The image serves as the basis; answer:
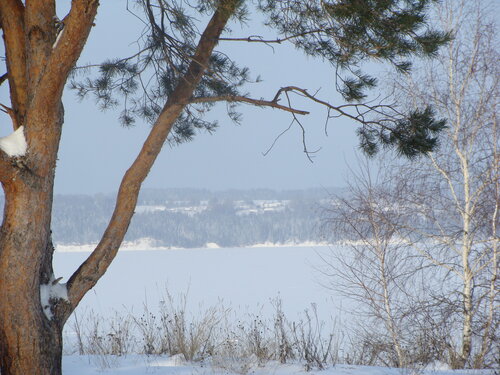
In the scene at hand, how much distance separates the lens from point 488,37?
6711 mm

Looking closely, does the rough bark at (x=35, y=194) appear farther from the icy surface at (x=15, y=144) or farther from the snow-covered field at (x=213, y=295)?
the snow-covered field at (x=213, y=295)

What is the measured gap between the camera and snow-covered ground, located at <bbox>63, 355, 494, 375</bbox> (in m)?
4.11

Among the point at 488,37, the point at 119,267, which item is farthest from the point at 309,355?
the point at 119,267

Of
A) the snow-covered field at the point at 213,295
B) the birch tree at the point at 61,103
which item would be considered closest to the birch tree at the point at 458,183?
the snow-covered field at the point at 213,295

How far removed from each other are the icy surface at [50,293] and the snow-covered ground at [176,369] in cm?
119

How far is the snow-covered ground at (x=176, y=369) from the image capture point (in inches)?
162

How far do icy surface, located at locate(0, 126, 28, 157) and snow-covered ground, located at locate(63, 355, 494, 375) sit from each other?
6.12ft

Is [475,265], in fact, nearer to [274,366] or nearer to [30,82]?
[274,366]

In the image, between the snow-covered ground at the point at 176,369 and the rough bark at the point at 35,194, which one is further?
the snow-covered ground at the point at 176,369

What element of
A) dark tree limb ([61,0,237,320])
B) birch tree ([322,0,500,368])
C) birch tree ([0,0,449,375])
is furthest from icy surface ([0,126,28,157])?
birch tree ([322,0,500,368])

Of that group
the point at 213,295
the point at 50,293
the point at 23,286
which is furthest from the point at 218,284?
the point at 23,286

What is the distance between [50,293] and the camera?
10.4ft

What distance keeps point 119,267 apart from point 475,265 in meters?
23.5

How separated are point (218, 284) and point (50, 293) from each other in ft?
50.7
